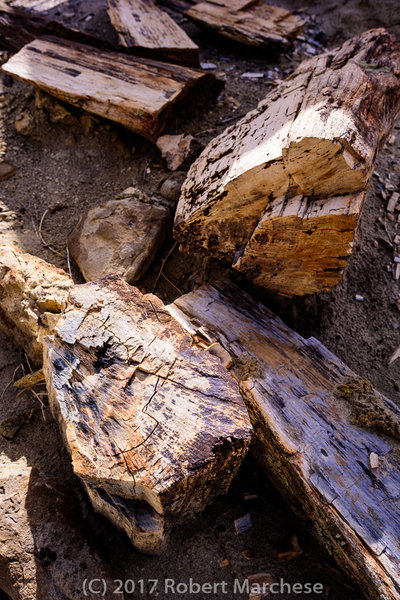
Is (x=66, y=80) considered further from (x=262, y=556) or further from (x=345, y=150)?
(x=262, y=556)

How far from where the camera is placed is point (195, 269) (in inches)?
112

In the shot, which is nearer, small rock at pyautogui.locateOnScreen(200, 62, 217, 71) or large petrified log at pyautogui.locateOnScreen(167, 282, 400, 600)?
large petrified log at pyautogui.locateOnScreen(167, 282, 400, 600)

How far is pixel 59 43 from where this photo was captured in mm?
3578

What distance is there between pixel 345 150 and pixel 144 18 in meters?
3.02

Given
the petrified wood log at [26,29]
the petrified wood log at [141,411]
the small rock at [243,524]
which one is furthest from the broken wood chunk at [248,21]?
the small rock at [243,524]

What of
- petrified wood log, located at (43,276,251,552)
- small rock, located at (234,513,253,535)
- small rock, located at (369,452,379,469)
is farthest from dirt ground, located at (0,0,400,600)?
small rock, located at (369,452,379,469)

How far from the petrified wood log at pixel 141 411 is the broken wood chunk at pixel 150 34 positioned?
2.57m

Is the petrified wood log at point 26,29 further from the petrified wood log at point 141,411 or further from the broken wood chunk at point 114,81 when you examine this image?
the petrified wood log at point 141,411

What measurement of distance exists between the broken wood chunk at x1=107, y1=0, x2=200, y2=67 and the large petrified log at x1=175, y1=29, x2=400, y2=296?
4.63 feet

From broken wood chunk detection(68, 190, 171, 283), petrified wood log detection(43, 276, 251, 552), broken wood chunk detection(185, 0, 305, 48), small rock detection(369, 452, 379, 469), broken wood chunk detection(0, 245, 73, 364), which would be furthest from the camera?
broken wood chunk detection(185, 0, 305, 48)

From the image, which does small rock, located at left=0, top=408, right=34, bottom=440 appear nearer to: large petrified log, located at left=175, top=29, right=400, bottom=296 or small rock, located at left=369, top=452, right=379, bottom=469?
large petrified log, located at left=175, top=29, right=400, bottom=296

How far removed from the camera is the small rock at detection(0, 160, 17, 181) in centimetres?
331

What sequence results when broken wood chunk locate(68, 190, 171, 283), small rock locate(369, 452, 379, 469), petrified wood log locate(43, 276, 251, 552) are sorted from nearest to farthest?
petrified wood log locate(43, 276, 251, 552)
small rock locate(369, 452, 379, 469)
broken wood chunk locate(68, 190, 171, 283)

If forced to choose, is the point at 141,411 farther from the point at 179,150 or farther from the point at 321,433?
the point at 179,150
